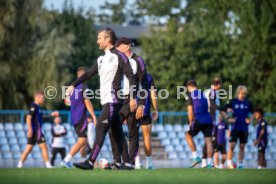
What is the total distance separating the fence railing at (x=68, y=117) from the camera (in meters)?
31.3

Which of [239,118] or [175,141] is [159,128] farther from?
[239,118]

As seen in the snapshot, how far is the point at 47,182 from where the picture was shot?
10125 mm

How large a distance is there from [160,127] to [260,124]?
790cm

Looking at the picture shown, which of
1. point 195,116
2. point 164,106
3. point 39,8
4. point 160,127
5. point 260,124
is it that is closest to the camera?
point 195,116

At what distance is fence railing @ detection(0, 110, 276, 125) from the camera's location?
31.3 metres

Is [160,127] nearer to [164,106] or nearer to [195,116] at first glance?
[195,116]

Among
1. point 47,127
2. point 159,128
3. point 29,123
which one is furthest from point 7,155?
point 29,123

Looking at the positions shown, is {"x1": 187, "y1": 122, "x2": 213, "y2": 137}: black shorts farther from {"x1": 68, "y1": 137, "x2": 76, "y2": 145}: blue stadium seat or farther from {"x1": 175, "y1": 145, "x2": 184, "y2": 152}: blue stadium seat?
{"x1": 175, "y1": 145, "x2": 184, "y2": 152}: blue stadium seat

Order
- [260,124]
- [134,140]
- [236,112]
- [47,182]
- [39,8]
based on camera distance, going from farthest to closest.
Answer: [39,8]
[260,124]
[236,112]
[134,140]
[47,182]

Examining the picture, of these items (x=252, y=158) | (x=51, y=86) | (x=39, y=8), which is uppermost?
(x=39, y=8)

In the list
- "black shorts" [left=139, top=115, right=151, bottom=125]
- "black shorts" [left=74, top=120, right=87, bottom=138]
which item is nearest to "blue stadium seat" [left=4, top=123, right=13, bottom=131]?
"black shorts" [left=74, top=120, right=87, bottom=138]

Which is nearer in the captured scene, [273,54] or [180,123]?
[180,123]

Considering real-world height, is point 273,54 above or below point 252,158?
above

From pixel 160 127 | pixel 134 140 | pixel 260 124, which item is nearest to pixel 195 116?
pixel 134 140
